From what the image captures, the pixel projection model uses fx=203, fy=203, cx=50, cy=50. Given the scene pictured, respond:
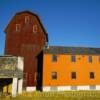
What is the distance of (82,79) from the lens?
137 feet

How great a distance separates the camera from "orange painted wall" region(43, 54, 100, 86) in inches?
1615

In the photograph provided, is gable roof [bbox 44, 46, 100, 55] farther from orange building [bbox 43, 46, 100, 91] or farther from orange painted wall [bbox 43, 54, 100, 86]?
orange painted wall [bbox 43, 54, 100, 86]

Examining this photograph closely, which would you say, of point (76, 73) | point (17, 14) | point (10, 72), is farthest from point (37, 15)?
point (10, 72)

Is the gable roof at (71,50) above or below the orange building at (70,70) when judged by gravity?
above

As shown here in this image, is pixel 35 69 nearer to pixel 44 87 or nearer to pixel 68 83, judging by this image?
pixel 44 87

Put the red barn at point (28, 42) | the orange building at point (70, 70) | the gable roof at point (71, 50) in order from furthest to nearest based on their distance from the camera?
the gable roof at point (71, 50) → the red barn at point (28, 42) → the orange building at point (70, 70)

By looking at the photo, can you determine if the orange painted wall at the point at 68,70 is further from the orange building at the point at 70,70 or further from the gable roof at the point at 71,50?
the gable roof at the point at 71,50

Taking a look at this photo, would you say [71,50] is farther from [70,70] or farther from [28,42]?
[28,42]

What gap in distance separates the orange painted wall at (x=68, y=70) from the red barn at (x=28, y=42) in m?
1.97

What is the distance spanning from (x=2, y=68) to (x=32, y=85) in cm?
1249

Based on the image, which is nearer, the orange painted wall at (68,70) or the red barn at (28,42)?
the orange painted wall at (68,70)

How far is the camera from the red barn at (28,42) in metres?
42.1

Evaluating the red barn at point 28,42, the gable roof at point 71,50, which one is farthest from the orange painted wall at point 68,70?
the red barn at point 28,42

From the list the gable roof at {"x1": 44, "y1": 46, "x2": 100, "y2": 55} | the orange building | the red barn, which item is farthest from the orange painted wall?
the red barn
